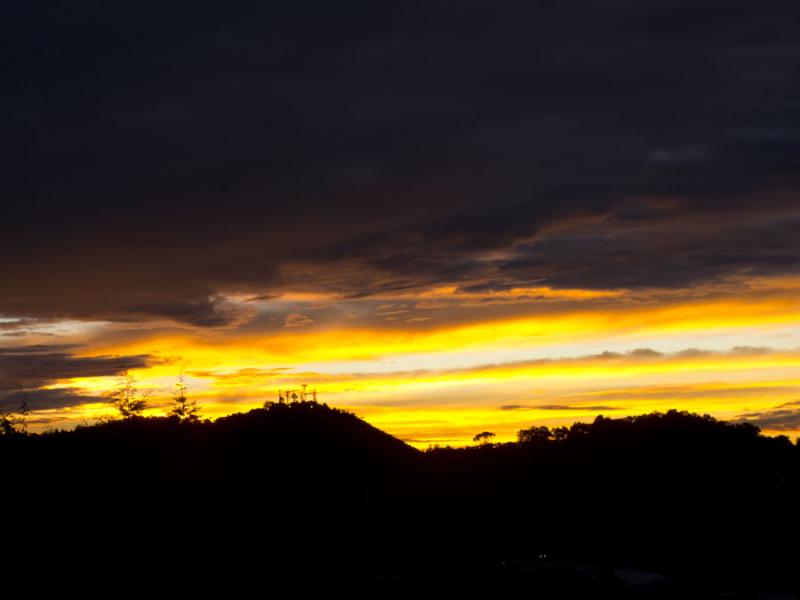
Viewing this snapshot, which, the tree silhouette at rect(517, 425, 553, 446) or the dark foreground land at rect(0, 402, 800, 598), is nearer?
the dark foreground land at rect(0, 402, 800, 598)

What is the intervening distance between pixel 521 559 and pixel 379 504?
783 centimetres

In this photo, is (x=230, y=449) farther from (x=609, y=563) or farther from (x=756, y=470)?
(x=756, y=470)

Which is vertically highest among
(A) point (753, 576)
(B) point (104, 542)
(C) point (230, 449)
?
(C) point (230, 449)

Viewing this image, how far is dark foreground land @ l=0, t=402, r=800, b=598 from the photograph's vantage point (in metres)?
39.5

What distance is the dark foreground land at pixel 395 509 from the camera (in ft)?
130

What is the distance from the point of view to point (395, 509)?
50.6 m

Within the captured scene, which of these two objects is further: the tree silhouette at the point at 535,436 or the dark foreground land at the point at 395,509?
the tree silhouette at the point at 535,436

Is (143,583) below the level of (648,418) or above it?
below

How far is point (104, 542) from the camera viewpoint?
3991cm

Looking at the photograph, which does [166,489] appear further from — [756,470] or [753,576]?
[756,470]

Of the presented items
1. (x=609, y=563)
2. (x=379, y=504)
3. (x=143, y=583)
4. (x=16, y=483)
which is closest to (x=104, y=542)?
(x=143, y=583)

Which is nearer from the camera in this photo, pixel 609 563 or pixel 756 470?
pixel 609 563

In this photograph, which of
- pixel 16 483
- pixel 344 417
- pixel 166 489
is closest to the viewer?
pixel 16 483

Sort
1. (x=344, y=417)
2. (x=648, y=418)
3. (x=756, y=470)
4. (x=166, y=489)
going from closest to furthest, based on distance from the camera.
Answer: (x=166, y=489) < (x=344, y=417) < (x=756, y=470) < (x=648, y=418)
